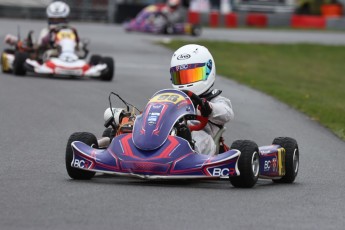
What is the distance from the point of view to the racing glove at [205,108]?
8.16 m

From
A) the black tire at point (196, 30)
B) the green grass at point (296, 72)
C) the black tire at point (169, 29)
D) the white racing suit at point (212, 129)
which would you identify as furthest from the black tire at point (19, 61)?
the black tire at point (169, 29)

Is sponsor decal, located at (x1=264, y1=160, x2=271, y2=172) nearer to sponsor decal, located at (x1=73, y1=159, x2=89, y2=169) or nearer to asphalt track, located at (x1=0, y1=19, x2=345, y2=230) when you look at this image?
asphalt track, located at (x1=0, y1=19, x2=345, y2=230)

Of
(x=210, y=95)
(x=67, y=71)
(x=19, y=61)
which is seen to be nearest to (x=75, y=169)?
(x=210, y=95)

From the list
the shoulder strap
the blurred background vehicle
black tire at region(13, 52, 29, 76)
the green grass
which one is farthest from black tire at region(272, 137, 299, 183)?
the blurred background vehicle

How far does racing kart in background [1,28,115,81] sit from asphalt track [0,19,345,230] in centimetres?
22

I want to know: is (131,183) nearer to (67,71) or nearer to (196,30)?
(67,71)

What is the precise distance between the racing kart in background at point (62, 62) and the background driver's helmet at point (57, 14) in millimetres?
517

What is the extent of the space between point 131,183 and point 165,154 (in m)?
0.40

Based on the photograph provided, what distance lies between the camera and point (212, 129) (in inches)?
334

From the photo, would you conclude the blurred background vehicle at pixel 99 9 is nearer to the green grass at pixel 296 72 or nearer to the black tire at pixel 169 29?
the black tire at pixel 169 29

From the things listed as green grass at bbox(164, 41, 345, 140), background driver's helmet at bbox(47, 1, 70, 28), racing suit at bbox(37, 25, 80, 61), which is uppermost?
background driver's helmet at bbox(47, 1, 70, 28)

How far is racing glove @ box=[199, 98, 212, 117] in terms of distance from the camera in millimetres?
8164

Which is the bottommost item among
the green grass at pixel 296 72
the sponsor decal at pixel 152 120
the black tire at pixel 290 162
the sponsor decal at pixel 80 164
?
the green grass at pixel 296 72

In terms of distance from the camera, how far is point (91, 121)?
1248cm
